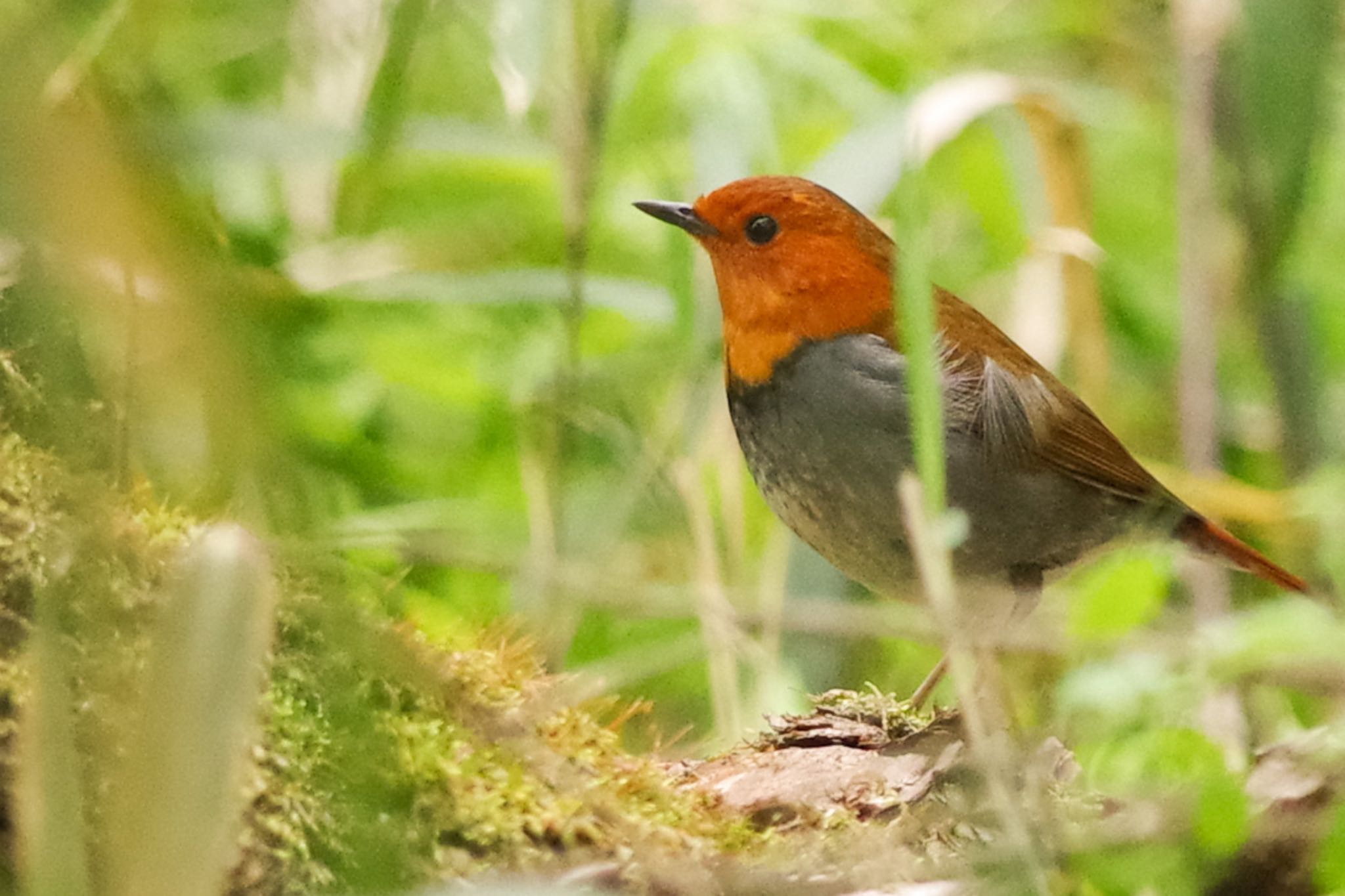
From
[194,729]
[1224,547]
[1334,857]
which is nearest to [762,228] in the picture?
[1224,547]

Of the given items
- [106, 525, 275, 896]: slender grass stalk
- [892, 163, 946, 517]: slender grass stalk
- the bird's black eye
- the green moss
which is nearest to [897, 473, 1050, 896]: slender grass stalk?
[892, 163, 946, 517]: slender grass stalk

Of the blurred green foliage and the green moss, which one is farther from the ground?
the blurred green foliage

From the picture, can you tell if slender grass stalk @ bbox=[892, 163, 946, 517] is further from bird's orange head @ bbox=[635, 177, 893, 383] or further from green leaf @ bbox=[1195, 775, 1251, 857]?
bird's orange head @ bbox=[635, 177, 893, 383]

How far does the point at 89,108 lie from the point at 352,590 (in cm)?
42

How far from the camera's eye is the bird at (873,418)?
2379 millimetres

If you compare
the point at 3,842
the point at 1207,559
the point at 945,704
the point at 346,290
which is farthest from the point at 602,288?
the point at 3,842

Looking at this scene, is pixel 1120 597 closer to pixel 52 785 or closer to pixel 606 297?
pixel 52 785

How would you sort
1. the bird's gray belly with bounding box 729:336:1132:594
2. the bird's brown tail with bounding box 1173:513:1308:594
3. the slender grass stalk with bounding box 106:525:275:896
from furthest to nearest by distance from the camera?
the bird's brown tail with bounding box 1173:513:1308:594 → the bird's gray belly with bounding box 729:336:1132:594 → the slender grass stalk with bounding box 106:525:275:896

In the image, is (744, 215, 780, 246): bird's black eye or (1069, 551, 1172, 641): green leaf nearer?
(1069, 551, 1172, 641): green leaf

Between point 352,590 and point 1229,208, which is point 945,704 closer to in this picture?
point 352,590

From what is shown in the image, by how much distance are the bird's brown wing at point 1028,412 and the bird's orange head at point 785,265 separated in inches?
6.1

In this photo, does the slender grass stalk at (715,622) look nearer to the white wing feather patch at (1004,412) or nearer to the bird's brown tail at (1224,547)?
the white wing feather patch at (1004,412)

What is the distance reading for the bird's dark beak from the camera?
258cm

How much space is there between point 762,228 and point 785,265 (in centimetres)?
8
